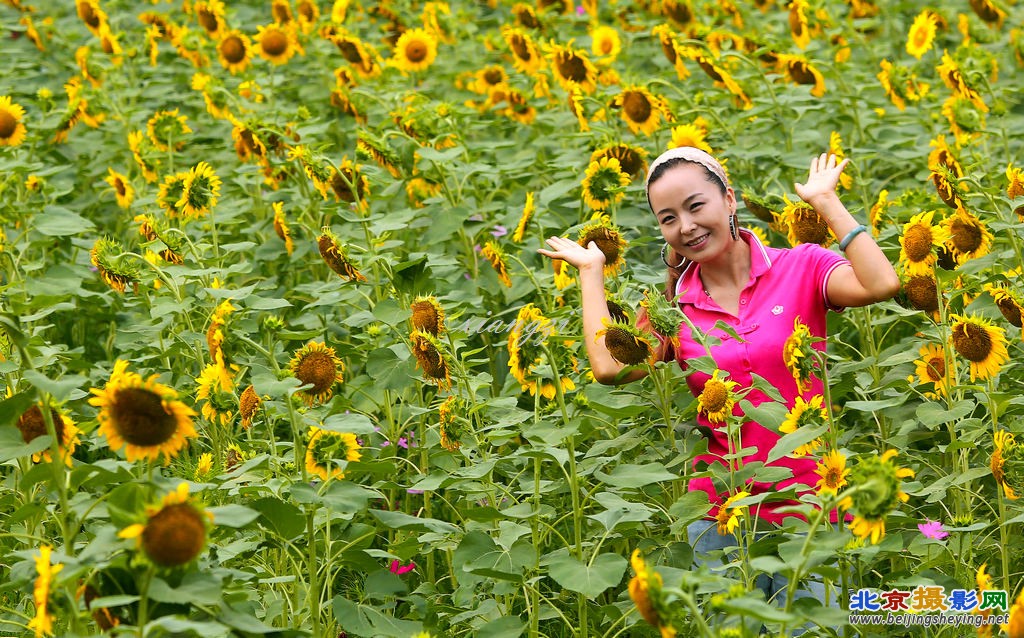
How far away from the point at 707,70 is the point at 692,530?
1956 mm

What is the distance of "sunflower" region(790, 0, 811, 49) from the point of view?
4.59m

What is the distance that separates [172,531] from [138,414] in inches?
9.2

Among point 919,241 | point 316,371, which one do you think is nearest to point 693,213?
point 919,241

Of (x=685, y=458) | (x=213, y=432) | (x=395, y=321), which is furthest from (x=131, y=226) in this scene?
(x=685, y=458)

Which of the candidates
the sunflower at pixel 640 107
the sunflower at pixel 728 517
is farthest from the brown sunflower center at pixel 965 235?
the sunflower at pixel 640 107

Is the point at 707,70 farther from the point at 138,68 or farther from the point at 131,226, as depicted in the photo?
the point at 138,68

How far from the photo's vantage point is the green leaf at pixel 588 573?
2107 mm

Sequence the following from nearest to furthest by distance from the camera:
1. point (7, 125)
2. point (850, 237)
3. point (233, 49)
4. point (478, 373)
Answer: point (850, 237)
point (478, 373)
point (7, 125)
point (233, 49)

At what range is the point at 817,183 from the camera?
260 centimetres

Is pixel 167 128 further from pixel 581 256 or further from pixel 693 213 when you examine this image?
pixel 693 213

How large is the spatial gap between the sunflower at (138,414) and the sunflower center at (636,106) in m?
2.21

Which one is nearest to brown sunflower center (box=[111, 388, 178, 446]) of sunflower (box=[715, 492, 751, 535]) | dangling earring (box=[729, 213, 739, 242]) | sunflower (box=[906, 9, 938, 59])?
→ sunflower (box=[715, 492, 751, 535])

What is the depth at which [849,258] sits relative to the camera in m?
2.49

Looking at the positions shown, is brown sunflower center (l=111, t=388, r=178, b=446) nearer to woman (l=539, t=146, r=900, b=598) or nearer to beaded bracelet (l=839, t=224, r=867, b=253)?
woman (l=539, t=146, r=900, b=598)
